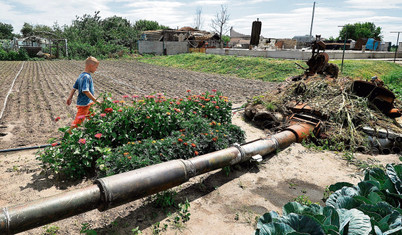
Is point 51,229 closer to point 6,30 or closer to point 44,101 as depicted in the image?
point 44,101

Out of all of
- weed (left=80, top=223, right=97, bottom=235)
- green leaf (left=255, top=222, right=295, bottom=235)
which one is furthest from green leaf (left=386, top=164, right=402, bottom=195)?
weed (left=80, top=223, right=97, bottom=235)

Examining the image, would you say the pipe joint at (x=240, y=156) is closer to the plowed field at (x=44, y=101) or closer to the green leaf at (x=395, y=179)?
the green leaf at (x=395, y=179)

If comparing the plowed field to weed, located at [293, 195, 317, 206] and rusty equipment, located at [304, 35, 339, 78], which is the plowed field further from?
weed, located at [293, 195, 317, 206]

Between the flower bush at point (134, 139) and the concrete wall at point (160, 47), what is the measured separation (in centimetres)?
2970

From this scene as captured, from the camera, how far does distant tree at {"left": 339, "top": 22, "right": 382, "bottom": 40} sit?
175 ft

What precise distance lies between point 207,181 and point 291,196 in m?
1.20

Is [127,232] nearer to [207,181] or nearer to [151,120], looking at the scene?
[207,181]

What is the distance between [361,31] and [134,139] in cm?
6274

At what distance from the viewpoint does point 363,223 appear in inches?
67.2

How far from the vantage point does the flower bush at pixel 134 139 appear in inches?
140

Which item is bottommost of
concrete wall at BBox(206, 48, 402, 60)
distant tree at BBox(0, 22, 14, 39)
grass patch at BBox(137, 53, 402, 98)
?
grass patch at BBox(137, 53, 402, 98)

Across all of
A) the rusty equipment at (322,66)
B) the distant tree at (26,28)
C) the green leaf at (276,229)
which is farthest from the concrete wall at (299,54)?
the distant tree at (26,28)

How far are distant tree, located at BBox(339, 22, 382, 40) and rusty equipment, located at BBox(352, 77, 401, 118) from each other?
54424mm

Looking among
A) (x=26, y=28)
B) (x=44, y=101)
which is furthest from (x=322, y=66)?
(x=26, y=28)
